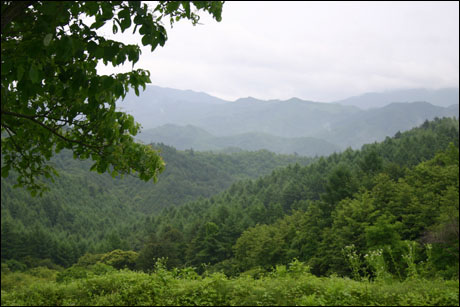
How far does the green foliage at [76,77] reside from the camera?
297cm

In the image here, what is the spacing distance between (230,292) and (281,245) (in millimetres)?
32115

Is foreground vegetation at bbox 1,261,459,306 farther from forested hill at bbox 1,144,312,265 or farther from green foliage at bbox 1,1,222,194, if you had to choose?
forested hill at bbox 1,144,312,265

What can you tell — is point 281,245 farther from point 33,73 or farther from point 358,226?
point 33,73

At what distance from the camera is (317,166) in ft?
275

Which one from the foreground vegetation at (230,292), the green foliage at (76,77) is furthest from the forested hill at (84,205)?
the green foliage at (76,77)

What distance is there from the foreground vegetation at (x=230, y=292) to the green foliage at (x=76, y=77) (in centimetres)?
173

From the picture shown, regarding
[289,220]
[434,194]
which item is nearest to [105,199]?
[289,220]

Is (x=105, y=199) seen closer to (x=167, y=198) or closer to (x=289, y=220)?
(x=167, y=198)

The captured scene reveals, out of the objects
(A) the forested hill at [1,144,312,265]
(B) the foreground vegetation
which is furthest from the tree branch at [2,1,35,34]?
(A) the forested hill at [1,144,312,265]

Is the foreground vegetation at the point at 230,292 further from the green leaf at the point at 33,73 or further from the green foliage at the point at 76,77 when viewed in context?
the green leaf at the point at 33,73

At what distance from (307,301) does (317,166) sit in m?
82.4

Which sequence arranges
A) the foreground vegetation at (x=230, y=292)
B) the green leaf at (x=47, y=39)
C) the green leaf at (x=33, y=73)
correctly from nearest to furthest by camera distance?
the green leaf at (x=33, y=73) < the green leaf at (x=47, y=39) < the foreground vegetation at (x=230, y=292)

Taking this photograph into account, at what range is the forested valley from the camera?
15.4 feet

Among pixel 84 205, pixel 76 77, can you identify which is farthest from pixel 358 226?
pixel 84 205
